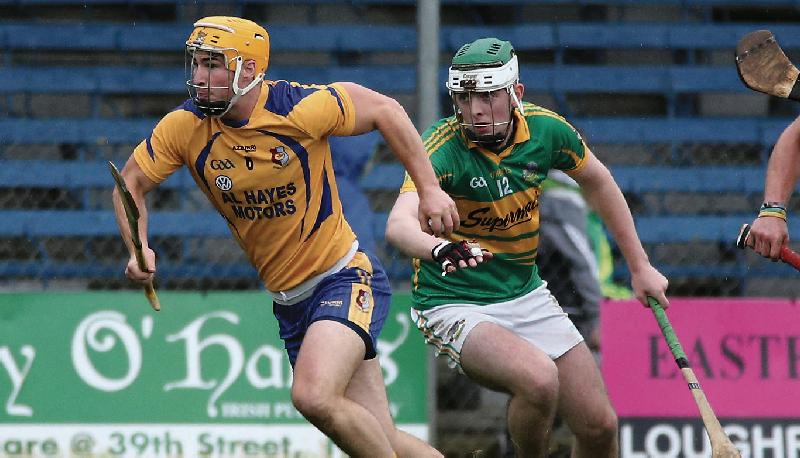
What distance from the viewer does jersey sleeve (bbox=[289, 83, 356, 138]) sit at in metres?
4.73

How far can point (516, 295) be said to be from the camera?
5.44m

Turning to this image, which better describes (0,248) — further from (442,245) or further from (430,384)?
(442,245)

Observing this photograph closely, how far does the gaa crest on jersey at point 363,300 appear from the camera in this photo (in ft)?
15.9

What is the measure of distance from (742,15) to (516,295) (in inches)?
165

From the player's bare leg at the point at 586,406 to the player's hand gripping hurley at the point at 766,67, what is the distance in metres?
1.25

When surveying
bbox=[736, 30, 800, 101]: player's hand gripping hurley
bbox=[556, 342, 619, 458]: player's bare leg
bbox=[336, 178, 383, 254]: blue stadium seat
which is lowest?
bbox=[556, 342, 619, 458]: player's bare leg

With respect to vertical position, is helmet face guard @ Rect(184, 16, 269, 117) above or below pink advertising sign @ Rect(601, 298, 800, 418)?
above

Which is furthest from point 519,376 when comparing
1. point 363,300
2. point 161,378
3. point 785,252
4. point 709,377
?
point 161,378

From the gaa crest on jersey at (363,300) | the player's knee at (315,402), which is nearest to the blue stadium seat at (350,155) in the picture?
the gaa crest on jersey at (363,300)

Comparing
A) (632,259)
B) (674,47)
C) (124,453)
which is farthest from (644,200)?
(124,453)

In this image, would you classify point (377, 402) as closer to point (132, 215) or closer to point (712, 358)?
point (132, 215)

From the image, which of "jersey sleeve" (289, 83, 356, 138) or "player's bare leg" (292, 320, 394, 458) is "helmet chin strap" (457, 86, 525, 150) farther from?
"player's bare leg" (292, 320, 394, 458)

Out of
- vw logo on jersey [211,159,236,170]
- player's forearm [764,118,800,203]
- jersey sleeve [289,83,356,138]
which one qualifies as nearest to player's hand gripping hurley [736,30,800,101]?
player's forearm [764,118,800,203]

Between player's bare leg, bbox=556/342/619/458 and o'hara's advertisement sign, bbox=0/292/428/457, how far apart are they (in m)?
1.40
